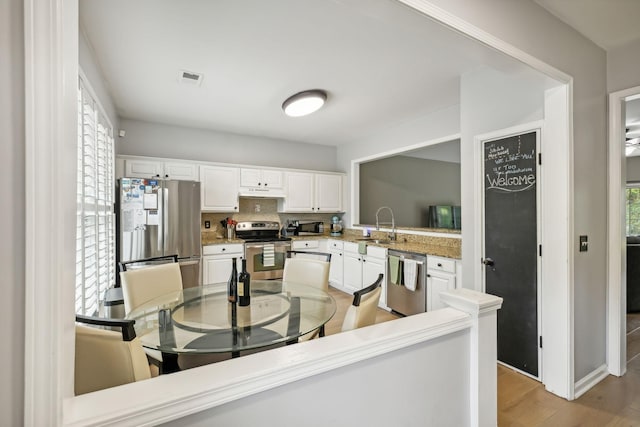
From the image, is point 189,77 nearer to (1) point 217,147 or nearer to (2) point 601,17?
(1) point 217,147

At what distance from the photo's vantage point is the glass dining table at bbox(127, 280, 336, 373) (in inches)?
56.2

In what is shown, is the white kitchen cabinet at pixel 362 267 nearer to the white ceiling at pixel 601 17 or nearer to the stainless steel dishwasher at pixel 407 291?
the stainless steel dishwasher at pixel 407 291

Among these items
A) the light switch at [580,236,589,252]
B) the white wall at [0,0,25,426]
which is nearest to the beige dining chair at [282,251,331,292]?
the light switch at [580,236,589,252]

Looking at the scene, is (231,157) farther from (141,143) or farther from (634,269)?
(634,269)

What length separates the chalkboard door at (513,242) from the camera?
2.18 metres

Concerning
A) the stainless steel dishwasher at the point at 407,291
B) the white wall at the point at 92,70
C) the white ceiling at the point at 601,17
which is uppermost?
the white ceiling at the point at 601,17

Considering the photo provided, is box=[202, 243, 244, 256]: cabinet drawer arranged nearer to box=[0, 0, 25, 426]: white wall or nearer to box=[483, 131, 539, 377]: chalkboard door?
box=[483, 131, 539, 377]: chalkboard door

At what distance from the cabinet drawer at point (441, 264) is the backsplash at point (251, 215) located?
2732 millimetres

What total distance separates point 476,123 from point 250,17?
1.97 metres

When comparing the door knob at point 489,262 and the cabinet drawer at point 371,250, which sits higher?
the door knob at point 489,262

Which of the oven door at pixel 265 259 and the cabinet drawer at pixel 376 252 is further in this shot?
the oven door at pixel 265 259

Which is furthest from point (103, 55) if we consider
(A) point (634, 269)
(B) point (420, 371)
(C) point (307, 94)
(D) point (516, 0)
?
(A) point (634, 269)

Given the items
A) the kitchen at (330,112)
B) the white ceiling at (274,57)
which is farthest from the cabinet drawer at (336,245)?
the white ceiling at (274,57)

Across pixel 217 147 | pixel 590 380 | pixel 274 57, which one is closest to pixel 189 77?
pixel 274 57
